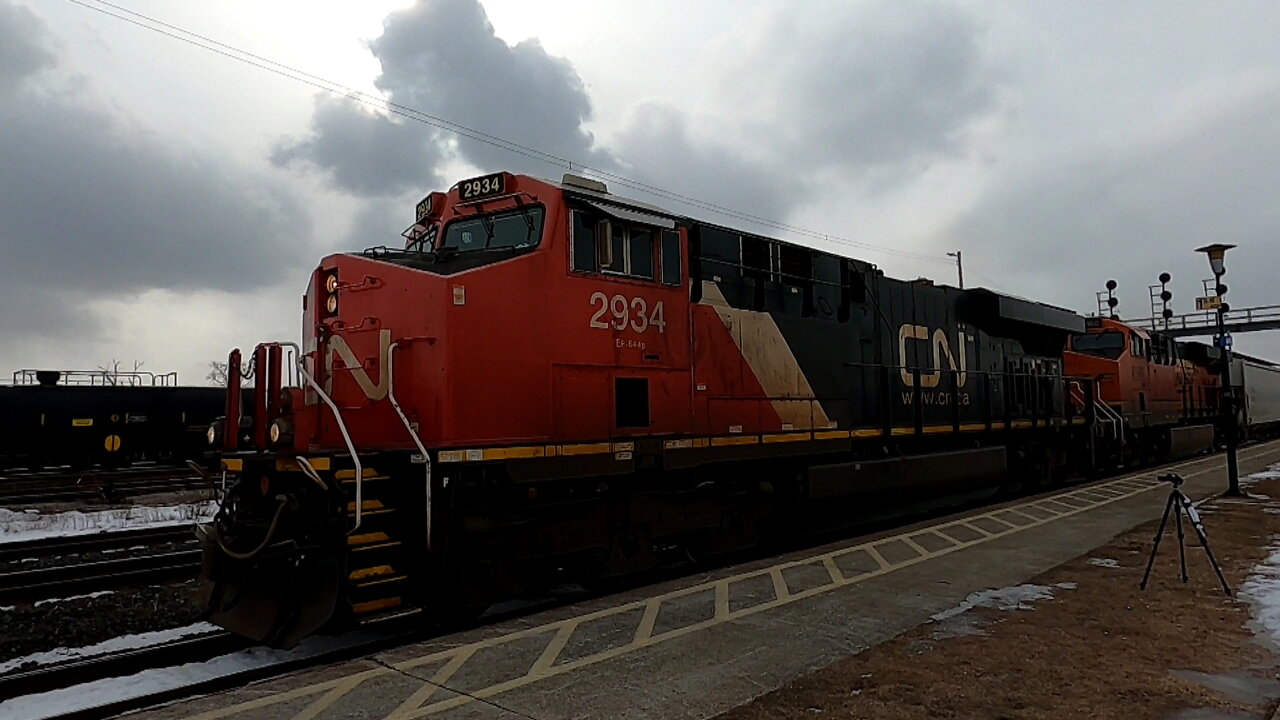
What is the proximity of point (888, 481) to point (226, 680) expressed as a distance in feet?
26.8

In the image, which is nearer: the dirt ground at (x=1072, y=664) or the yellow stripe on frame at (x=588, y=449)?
the dirt ground at (x=1072, y=664)

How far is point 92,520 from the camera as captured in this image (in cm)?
1348

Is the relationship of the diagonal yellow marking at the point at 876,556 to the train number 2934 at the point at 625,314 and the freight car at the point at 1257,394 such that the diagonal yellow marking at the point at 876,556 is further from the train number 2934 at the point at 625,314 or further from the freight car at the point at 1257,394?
the freight car at the point at 1257,394

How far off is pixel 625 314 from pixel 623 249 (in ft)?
1.98

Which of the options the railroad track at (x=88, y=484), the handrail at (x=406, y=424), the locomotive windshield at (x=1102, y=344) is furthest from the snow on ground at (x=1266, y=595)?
the railroad track at (x=88, y=484)

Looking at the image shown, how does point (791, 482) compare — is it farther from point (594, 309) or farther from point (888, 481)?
point (594, 309)

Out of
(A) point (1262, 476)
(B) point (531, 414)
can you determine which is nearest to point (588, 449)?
(B) point (531, 414)

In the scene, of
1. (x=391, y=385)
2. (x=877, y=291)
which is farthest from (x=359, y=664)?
(x=877, y=291)

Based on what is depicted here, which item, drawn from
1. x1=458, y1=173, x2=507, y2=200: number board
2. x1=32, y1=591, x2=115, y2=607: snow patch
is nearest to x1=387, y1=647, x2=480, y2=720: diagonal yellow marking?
x1=458, y1=173, x2=507, y2=200: number board

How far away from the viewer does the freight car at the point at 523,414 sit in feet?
18.6

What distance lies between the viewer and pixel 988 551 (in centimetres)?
891

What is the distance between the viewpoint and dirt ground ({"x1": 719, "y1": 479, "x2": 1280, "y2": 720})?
14.6 ft

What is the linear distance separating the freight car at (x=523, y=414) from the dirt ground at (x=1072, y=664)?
2613 mm

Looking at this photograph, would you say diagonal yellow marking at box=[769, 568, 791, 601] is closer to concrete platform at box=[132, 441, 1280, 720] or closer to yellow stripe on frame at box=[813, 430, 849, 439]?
concrete platform at box=[132, 441, 1280, 720]
